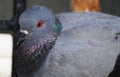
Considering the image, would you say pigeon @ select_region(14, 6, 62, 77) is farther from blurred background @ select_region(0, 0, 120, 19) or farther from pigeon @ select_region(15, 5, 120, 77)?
blurred background @ select_region(0, 0, 120, 19)

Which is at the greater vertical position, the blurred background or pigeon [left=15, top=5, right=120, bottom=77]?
pigeon [left=15, top=5, right=120, bottom=77]

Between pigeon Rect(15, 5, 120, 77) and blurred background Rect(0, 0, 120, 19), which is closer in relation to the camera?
pigeon Rect(15, 5, 120, 77)

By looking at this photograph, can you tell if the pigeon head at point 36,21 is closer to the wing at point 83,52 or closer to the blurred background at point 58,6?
the wing at point 83,52

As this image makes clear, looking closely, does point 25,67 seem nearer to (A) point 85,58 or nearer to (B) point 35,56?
(B) point 35,56

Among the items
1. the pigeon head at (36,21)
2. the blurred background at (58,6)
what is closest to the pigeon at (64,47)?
the pigeon head at (36,21)

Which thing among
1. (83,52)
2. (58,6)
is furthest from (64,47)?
(58,6)

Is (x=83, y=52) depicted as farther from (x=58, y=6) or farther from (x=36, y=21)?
(x=58, y=6)

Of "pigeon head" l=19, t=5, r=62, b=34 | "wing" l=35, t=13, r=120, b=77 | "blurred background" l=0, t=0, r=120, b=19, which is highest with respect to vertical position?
"pigeon head" l=19, t=5, r=62, b=34

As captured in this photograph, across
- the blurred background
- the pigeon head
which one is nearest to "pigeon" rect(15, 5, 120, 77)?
the pigeon head
